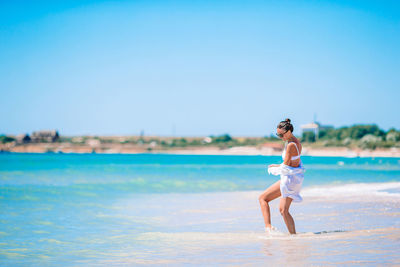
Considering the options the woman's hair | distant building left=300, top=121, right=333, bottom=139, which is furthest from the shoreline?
the woman's hair

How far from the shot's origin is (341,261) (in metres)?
5.52

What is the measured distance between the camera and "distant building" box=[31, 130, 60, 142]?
17357 centimetres

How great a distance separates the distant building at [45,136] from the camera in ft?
569

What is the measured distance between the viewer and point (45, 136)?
17538cm

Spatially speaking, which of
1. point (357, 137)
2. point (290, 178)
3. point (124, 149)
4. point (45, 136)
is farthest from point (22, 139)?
point (290, 178)

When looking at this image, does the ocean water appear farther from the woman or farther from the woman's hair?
the woman's hair

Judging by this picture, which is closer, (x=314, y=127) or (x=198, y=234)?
(x=198, y=234)

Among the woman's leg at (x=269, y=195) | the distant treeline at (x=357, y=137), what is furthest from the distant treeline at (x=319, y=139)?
the woman's leg at (x=269, y=195)

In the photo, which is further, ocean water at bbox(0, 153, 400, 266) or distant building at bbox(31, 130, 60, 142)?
distant building at bbox(31, 130, 60, 142)

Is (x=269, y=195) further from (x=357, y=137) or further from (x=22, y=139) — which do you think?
(x=22, y=139)

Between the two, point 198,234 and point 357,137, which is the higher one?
point 357,137

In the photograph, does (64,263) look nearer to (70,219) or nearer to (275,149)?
(70,219)

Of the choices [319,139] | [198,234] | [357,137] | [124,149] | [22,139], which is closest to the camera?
[198,234]

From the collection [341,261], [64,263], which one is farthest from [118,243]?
[341,261]
